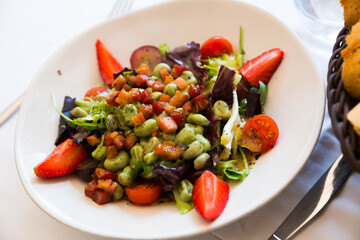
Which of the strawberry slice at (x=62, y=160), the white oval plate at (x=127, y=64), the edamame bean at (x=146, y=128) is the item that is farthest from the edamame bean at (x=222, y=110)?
the strawberry slice at (x=62, y=160)

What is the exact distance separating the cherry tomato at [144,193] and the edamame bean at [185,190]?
121 mm

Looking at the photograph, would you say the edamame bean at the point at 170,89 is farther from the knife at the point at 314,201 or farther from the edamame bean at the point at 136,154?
the knife at the point at 314,201

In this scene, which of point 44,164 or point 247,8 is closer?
point 44,164

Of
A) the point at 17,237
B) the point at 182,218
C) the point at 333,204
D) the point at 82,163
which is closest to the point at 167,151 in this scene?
the point at 182,218

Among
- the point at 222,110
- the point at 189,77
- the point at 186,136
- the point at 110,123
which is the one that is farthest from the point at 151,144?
the point at 189,77

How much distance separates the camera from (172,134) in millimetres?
1839

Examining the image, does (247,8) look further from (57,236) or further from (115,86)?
(57,236)

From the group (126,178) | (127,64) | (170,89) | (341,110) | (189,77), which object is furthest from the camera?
(127,64)

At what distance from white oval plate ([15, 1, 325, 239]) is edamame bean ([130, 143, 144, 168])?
22 cm

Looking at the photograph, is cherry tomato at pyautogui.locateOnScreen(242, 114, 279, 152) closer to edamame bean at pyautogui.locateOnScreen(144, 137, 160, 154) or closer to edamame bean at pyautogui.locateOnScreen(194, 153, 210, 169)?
edamame bean at pyautogui.locateOnScreen(194, 153, 210, 169)

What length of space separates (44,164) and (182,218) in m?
0.82

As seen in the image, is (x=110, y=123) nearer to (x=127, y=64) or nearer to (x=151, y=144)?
(x=151, y=144)

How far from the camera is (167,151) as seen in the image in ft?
5.71

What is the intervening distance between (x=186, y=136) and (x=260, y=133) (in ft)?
1.21
